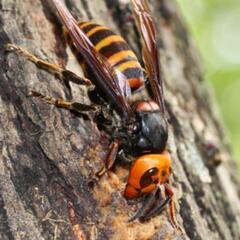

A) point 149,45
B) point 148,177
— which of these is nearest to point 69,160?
point 148,177

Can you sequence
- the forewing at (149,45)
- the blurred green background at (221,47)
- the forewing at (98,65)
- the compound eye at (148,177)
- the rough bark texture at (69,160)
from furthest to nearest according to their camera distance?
the blurred green background at (221,47) < the forewing at (149,45) < the forewing at (98,65) < the compound eye at (148,177) < the rough bark texture at (69,160)

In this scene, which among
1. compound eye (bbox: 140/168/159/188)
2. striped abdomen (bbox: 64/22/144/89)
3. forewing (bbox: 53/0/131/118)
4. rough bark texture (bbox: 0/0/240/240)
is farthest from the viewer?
striped abdomen (bbox: 64/22/144/89)

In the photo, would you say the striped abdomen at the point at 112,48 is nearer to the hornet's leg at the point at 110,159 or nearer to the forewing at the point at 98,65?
the forewing at the point at 98,65

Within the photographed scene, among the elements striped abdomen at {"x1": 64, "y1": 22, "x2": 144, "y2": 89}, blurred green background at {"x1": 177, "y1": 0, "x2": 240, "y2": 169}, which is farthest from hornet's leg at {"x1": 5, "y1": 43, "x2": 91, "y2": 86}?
blurred green background at {"x1": 177, "y1": 0, "x2": 240, "y2": 169}

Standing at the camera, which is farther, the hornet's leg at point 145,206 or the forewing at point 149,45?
the forewing at point 149,45

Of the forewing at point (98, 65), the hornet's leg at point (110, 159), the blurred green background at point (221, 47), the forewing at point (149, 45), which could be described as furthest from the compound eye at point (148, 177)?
the blurred green background at point (221, 47)

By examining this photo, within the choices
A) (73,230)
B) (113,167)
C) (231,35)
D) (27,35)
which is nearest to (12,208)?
(73,230)

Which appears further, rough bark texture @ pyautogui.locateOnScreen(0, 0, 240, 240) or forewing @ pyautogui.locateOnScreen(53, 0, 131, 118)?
forewing @ pyautogui.locateOnScreen(53, 0, 131, 118)

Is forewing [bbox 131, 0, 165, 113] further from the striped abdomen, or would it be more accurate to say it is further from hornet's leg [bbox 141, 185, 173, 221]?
hornet's leg [bbox 141, 185, 173, 221]
